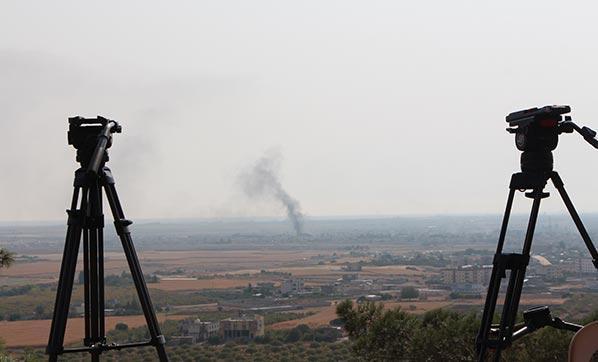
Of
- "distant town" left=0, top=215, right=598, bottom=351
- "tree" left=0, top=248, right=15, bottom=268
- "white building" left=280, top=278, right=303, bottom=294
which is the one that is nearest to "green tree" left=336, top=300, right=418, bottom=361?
"distant town" left=0, top=215, right=598, bottom=351

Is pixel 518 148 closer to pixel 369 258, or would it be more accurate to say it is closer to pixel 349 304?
pixel 349 304

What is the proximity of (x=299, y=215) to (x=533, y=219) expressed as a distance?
68.6 meters

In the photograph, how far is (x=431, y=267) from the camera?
41094 millimetres

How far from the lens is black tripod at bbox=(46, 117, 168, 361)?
147 inches

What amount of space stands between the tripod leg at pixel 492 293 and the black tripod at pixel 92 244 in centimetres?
140

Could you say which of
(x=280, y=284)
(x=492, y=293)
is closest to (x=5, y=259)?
(x=492, y=293)

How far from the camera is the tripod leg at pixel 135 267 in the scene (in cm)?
382

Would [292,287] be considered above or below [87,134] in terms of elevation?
below

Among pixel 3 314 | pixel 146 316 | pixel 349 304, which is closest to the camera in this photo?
pixel 146 316

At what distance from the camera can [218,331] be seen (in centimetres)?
1892

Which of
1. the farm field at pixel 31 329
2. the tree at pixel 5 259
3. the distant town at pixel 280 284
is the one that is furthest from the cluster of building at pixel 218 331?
the tree at pixel 5 259

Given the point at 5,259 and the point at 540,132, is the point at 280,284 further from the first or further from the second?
the point at 540,132

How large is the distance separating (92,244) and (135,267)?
0.28 metres

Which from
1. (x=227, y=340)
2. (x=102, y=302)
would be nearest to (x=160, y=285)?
(x=227, y=340)
